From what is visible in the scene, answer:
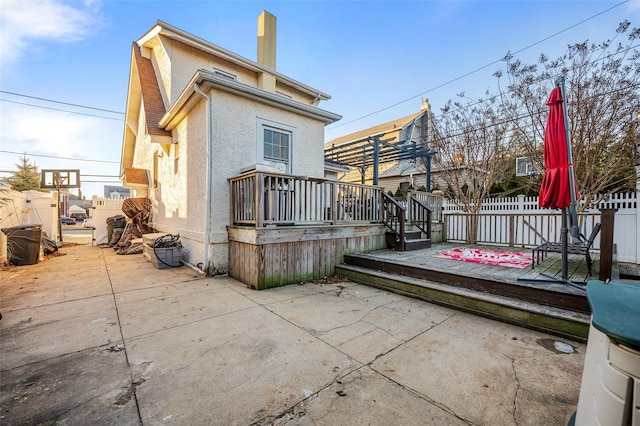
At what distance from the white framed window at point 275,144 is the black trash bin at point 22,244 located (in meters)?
6.47

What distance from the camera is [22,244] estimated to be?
6820 mm

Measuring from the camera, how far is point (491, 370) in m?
2.30

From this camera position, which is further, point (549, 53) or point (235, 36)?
point (235, 36)

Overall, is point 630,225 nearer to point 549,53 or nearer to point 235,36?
point 549,53

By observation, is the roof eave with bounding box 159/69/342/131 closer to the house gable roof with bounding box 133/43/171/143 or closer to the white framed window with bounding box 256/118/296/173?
the house gable roof with bounding box 133/43/171/143

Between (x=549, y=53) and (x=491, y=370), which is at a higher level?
(x=549, y=53)

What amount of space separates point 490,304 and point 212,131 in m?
5.94

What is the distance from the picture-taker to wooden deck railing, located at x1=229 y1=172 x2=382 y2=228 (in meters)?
5.07

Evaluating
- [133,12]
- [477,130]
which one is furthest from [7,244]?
[477,130]

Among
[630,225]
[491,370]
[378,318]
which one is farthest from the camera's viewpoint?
[630,225]

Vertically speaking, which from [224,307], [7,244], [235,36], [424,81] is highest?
[235,36]

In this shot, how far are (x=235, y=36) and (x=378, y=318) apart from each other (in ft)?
40.5

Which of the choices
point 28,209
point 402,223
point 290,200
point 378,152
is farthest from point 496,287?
point 28,209

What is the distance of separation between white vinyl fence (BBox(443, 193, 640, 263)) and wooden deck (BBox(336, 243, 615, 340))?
245 cm
